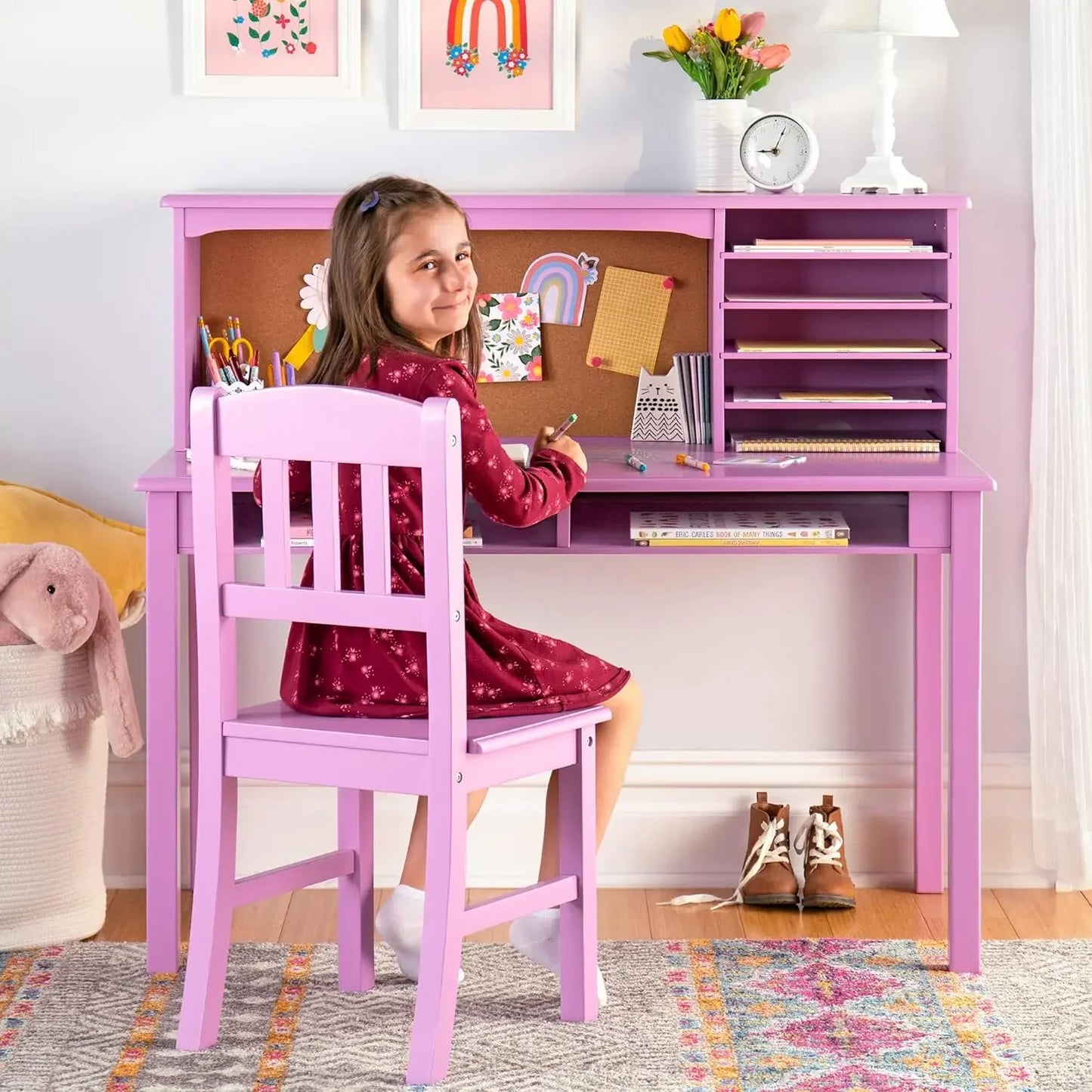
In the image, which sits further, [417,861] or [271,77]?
[271,77]

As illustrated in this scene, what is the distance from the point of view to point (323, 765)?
6.51ft

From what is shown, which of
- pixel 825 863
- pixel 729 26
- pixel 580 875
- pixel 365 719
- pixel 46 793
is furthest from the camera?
pixel 825 863

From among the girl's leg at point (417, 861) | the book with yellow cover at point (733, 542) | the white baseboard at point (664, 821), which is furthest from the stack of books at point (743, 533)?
the white baseboard at point (664, 821)

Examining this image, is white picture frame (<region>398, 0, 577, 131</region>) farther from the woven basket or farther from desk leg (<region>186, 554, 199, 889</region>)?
the woven basket

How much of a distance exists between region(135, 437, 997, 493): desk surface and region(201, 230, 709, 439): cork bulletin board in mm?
367

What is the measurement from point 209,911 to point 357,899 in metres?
0.28

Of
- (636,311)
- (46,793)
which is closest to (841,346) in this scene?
(636,311)

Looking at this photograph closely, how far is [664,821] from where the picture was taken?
9.37 feet

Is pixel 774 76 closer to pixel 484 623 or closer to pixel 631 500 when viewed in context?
pixel 631 500

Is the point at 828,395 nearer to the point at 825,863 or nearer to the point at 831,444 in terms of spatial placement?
the point at 831,444

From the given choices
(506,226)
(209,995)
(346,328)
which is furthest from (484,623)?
(506,226)

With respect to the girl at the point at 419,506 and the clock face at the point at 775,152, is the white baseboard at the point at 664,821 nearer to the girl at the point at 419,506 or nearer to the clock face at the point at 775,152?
the girl at the point at 419,506

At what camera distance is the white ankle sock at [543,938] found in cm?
225

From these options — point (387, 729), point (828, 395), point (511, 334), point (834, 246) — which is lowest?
point (387, 729)
